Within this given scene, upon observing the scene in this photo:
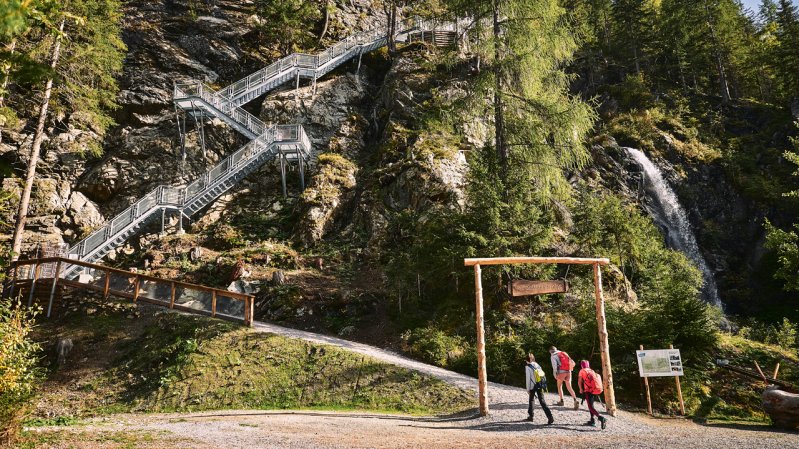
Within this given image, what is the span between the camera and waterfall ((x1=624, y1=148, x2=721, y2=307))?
26.1 m

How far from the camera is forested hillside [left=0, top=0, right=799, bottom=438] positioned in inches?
576

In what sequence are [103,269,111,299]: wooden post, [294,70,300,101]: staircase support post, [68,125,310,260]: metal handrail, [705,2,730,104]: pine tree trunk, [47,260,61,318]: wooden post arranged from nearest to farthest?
[47,260,61,318]: wooden post < [103,269,111,299]: wooden post < [68,125,310,260]: metal handrail < [294,70,300,101]: staircase support post < [705,2,730,104]: pine tree trunk

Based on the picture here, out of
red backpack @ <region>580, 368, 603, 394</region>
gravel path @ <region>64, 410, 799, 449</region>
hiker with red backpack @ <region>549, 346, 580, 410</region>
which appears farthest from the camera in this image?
hiker with red backpack @ <region>549, 346, 580, 410</region>

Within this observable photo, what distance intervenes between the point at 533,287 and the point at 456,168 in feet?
42.1

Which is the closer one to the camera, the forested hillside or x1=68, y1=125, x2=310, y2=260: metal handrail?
the forested hillside

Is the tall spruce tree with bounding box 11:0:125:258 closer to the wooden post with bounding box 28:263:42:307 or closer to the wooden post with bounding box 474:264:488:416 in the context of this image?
the wooden post with bounding box 28:263:42:307

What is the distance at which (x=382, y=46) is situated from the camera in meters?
36.7

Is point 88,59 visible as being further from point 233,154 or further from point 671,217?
point 671,217

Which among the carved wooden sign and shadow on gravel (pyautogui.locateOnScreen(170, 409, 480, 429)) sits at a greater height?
the carved wooden sign

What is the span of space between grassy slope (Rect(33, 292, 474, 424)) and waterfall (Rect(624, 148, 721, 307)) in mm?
21985

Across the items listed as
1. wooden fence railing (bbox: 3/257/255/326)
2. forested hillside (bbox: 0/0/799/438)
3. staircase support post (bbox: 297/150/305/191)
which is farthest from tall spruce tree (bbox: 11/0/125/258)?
staircase support post (bbox: 297/150/305/191)

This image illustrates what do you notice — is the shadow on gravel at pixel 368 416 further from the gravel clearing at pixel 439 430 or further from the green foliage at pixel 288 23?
the green foliage at pixel 288 23

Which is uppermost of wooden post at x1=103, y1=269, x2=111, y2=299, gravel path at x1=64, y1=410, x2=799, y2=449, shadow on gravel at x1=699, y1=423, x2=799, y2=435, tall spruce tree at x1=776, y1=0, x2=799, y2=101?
tall spruce tree at x1=776, y1=0, x2=799, y2=101

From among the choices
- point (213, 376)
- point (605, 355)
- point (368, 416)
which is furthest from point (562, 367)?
point (213, 376)
